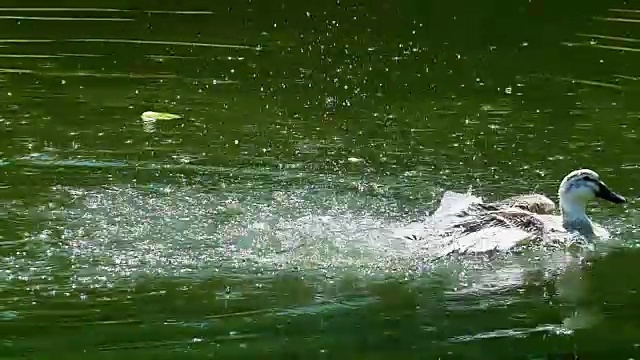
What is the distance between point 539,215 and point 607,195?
0.56m

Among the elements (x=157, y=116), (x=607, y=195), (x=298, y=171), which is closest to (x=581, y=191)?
(x=607, y=195)

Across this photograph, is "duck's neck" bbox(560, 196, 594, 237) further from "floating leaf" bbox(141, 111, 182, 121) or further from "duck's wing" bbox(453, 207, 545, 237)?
"floating leaf" bbox(141, 111, 182, 121)

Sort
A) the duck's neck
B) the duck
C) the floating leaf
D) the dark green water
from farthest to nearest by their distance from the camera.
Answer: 1. the floating leaf
2. the duck's neck
3. the duck
4. the dark green water

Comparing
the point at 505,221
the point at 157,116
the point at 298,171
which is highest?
the point at 157,116

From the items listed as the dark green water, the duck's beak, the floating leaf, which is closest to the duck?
the duck's beak

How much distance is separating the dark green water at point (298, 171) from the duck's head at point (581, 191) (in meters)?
0.26

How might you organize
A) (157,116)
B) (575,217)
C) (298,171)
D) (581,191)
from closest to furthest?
1. (575,217)
2. (581,191)
3. (298,171)
4. (157,116)

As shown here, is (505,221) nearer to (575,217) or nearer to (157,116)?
(575,217)

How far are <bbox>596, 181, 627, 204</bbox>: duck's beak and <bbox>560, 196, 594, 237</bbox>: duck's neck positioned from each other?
0.15 metres

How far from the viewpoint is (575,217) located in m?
11.2

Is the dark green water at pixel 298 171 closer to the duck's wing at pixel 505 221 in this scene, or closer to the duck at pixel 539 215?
the duck at pixel 539 215

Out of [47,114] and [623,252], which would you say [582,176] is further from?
[47,114]

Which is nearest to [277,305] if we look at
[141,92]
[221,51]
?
[141,92]

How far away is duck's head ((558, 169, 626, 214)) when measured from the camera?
11336mm
